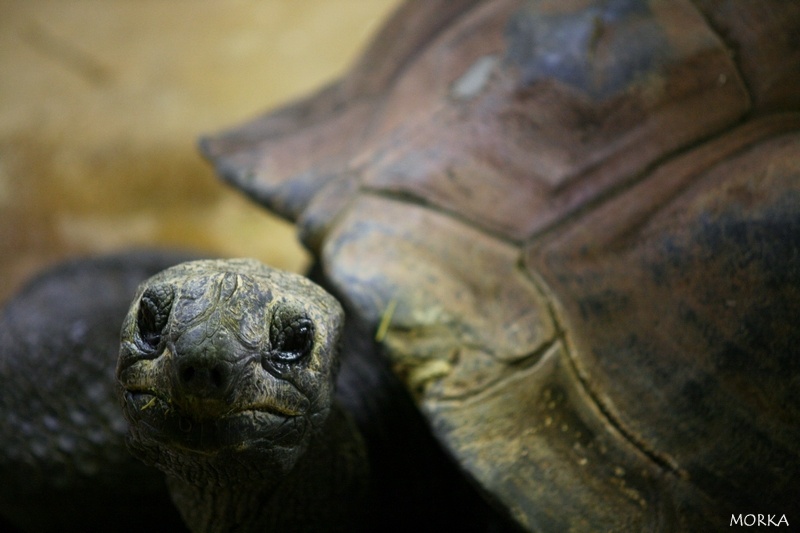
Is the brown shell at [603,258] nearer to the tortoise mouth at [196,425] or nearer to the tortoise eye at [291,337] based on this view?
the tortoise eye at [291,337]

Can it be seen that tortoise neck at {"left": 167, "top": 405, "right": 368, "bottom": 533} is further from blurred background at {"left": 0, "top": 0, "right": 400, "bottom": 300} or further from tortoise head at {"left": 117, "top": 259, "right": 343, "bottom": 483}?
blurred background at {"left": 0, "top": 0, "right": 400, "bottom": 300}

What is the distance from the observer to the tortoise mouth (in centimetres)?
129

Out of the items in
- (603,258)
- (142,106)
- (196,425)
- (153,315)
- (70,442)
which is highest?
(142,106)

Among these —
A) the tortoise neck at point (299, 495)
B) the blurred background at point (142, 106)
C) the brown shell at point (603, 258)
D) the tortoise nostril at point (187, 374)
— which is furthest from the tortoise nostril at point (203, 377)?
the blurred background at point (142, 106)

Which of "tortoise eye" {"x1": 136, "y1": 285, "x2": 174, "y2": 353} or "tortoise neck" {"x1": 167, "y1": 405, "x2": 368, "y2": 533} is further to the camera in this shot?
"tortoise neck" {"x1": 167, "y1": 405, "x2": 368, "y2": 533}

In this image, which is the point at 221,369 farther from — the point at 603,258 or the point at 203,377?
the point at 603,258

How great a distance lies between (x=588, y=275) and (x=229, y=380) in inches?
34.5

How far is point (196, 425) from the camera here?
4.21 feet

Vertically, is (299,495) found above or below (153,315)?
below

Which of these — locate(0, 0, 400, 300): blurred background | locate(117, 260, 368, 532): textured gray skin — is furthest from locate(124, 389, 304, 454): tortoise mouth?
locate(0, 0, 400, 300): blurred background

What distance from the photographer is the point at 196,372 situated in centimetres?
124

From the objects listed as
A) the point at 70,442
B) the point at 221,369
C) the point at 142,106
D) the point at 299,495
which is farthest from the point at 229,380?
the point at 142,106

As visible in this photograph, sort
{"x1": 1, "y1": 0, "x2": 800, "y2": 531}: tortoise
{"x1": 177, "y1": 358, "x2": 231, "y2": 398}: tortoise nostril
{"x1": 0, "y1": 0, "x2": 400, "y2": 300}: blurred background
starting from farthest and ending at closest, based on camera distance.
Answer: {"x1": 0, "y1": 0, "x2": 400, "y2": 300}: blurred background
{"x1": 1, "y1": 0, "x2": 800, "y2": 531}: tortoise
{"x1": 177, "y1": 358, "x2": 231, "y2": 398}: tortoise nostril

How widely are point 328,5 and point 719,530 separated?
514 centimetres
